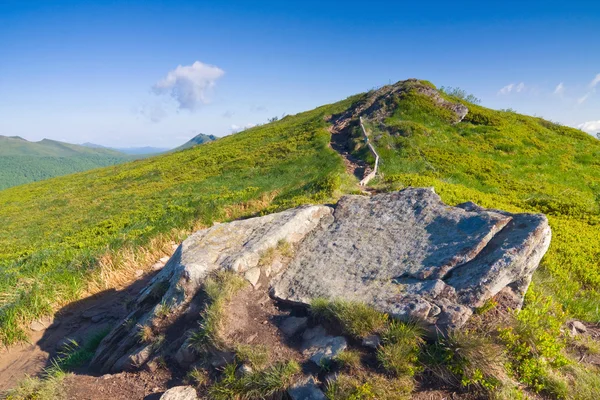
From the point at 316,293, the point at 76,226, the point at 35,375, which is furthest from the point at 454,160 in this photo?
the point at 76,226

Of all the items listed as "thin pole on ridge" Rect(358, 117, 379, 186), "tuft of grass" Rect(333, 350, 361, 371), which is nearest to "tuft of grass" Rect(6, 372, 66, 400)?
"tuft of grass" Rect(333, 350, 361, 371)

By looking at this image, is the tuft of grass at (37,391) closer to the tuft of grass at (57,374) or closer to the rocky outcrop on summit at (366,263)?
the tuft of grass at (57,374)

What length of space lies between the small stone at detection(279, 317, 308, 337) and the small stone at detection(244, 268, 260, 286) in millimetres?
1300

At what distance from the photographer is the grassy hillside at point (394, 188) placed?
17.9 ft

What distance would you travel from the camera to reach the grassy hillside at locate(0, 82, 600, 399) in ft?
17.9

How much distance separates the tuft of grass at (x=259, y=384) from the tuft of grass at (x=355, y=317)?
1.03 meters

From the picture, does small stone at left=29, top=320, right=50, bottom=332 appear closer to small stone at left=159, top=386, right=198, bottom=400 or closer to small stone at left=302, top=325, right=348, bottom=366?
small stone at left=159, top=386, right=198, bottom=400

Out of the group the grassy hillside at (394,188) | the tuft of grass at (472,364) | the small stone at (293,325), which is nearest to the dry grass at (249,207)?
the grassy hillside at (394,188)

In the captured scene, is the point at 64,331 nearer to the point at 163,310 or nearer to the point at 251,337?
the point at 163,310

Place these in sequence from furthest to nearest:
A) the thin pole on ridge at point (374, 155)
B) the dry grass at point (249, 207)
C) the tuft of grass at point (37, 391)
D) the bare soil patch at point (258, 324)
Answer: the thin pole on ridge at point (374, 155)
the dry grass at point (249, 207)
the bare soil patch at point (258, 324)
the tuft of grass at point (37, 391)

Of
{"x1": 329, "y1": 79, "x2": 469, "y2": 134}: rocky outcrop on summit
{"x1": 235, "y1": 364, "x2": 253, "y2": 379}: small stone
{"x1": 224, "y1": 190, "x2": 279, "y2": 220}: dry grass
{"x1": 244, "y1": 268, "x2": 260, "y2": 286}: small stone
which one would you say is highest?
{"x1": 329, "y1": 79, "x2": 469, "y2": 134}: rocky outcrop on summit

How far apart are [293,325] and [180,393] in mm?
2161

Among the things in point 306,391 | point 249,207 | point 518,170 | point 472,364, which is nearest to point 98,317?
point 306,391

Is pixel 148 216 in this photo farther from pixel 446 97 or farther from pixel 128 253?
pixel 446 97
